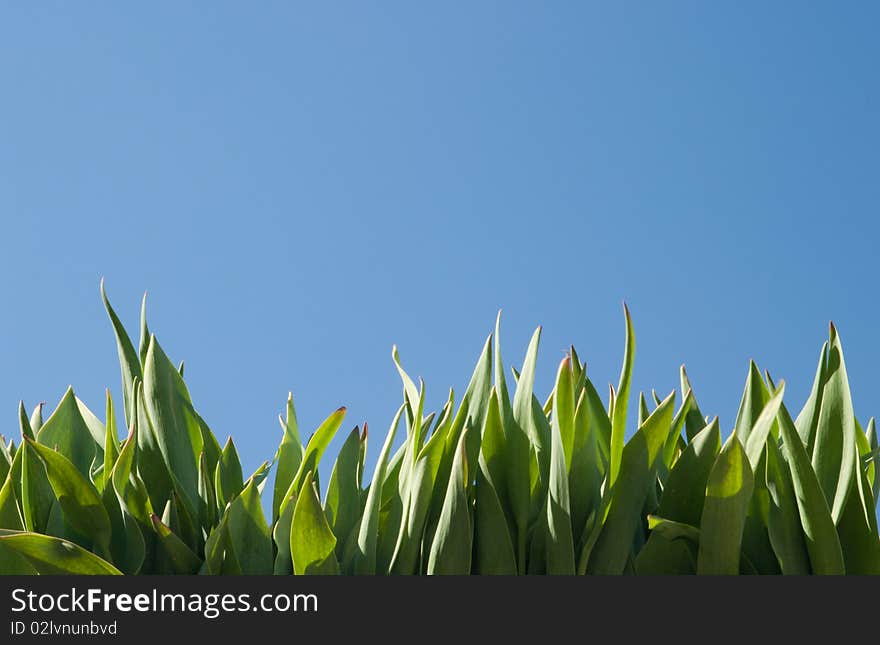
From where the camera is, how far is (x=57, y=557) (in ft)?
2.68

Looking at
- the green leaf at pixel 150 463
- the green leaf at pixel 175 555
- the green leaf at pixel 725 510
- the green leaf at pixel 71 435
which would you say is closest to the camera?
the green leaf at pixel 725 510

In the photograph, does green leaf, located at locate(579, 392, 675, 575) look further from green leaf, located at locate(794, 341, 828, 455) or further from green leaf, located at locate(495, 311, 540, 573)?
green leaf, located at locate(794, 341, 828, 455)

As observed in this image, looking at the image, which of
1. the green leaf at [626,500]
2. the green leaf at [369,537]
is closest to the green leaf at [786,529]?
the green leaf at [626,500]

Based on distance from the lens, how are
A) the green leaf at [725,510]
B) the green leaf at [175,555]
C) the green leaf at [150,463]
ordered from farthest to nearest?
the green leaf at [150,463], the green leaf at [175,555], the green leaf at [725,510]

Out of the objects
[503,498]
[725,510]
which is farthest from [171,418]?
[725,510]

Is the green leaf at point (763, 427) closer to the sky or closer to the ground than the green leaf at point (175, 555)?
closer to the sky

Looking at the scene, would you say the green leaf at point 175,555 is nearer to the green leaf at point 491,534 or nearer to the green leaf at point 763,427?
the green leaf at point 491,534

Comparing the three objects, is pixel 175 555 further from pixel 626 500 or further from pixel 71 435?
pixel 626 500

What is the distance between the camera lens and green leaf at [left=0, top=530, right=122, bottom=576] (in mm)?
801

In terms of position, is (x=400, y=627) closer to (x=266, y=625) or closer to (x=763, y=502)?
(x=266, y=625)

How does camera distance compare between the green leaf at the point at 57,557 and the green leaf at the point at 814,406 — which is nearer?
the green leaf at the point at 57,557

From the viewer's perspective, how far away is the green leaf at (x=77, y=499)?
862 millimetres

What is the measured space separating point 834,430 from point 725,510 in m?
0.20

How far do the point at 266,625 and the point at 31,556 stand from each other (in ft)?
0.79
